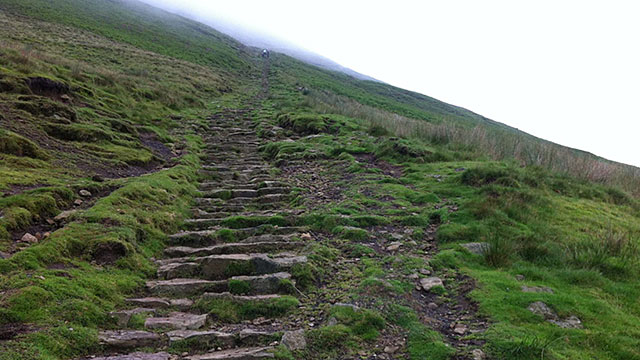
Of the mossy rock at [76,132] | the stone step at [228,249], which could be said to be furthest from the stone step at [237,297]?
the mossy rock at [76,132]

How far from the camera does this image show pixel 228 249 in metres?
7.17

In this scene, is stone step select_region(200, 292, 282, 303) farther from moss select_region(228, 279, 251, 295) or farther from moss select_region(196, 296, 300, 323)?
moss select_region(228, 279, 251, 295)

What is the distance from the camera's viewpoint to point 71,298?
185 inches

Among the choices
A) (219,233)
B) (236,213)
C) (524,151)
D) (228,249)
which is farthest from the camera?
(524,151)

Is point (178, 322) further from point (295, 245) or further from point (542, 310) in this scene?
point (542, 310)

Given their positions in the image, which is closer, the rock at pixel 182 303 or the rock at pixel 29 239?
the rock at pixel 182 303

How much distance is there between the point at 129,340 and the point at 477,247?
6.47 metres

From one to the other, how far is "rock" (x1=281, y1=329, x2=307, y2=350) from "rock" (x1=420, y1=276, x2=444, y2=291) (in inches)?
98.5

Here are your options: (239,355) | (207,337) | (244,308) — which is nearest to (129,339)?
(207,337)

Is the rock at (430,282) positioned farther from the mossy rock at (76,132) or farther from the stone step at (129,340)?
the mossy rock at (76,132)

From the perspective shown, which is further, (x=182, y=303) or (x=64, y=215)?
(x=64, y=215)

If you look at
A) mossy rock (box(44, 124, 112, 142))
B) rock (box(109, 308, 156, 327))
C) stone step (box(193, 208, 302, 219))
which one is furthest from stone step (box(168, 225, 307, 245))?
mossy rock (box(44, 124, 112, 142))

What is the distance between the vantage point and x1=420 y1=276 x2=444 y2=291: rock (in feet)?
20.2

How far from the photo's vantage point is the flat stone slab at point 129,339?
4355mm
